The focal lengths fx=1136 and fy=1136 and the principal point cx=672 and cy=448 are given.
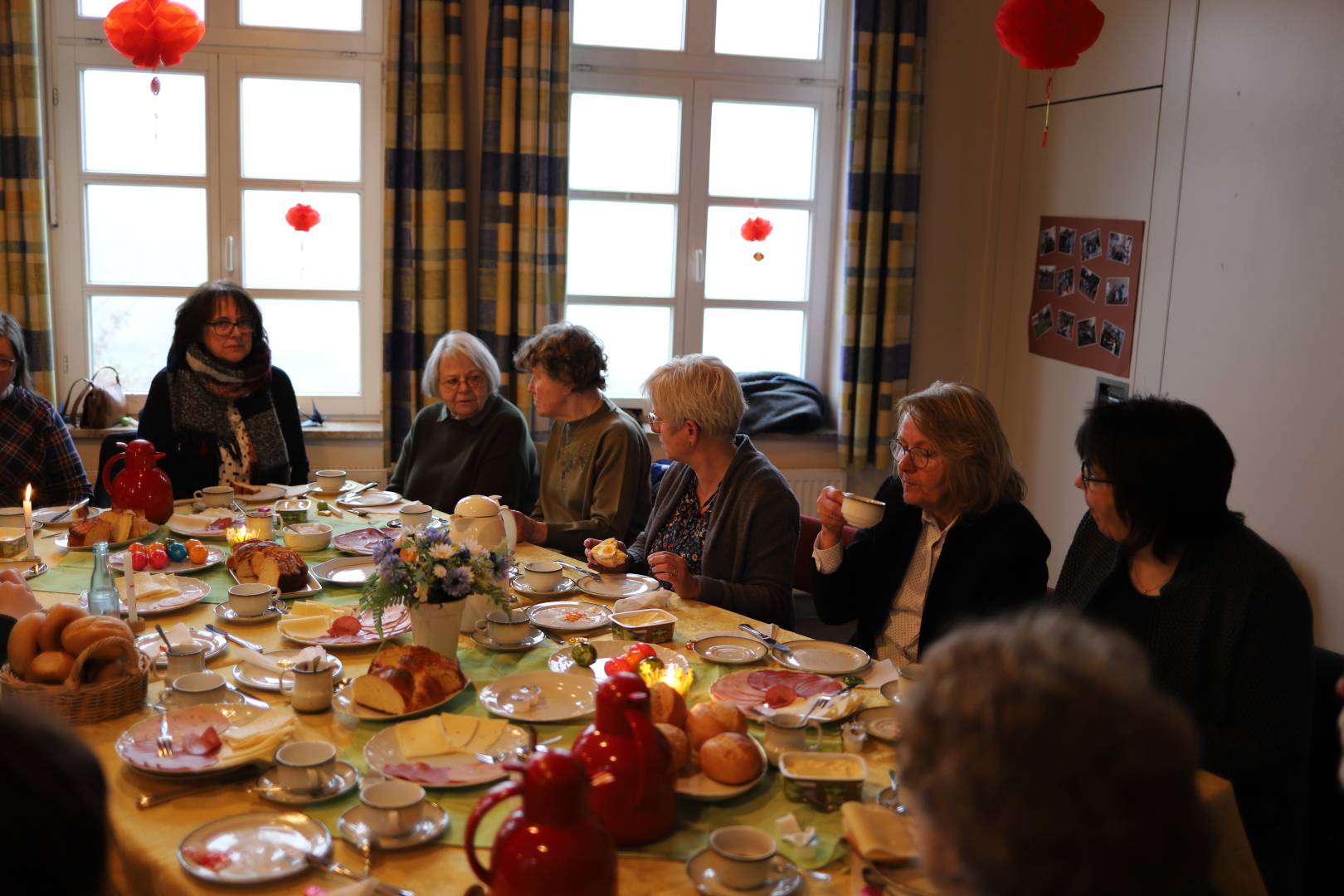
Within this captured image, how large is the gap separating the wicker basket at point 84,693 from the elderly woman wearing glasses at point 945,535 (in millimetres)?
1327

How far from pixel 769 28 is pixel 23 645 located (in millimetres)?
3971

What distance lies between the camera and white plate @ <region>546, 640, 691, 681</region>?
2.05 m

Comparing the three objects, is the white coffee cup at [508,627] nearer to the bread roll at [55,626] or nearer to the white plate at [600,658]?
the white plate at [600,658]

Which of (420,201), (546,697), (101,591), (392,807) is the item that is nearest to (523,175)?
(420,201)

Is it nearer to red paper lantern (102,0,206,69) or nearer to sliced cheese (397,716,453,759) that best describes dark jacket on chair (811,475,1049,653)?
sliced cheese (397,716,453,759)

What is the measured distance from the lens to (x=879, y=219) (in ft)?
15.5

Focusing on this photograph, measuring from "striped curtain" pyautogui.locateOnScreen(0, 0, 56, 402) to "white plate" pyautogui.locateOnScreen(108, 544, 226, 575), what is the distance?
1.89 m

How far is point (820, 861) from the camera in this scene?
1.45m

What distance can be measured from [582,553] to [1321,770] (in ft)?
6.11

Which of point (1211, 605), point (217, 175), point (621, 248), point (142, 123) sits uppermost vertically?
point (142, 123)

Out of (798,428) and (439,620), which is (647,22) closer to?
(798,428)

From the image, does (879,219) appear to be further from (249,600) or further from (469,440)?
(249,600)

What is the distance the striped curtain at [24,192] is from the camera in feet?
13.6

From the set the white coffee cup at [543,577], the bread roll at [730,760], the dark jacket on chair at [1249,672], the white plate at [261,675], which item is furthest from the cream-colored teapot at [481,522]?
the dark jacket on chair at [1249,672]
